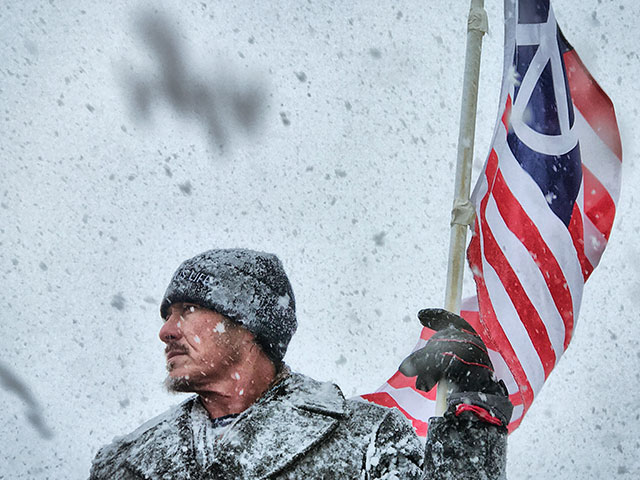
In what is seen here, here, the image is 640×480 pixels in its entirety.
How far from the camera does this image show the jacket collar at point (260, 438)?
2836 mm

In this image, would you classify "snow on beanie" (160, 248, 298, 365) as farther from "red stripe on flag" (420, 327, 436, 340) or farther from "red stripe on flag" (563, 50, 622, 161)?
"red stripe on flag" (563, 50, 622, 161)

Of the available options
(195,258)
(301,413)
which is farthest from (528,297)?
(195,258)

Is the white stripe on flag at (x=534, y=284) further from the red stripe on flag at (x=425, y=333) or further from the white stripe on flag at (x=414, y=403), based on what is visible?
the white stripe on flag at (x=414, y=403)

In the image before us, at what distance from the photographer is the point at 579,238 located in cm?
408

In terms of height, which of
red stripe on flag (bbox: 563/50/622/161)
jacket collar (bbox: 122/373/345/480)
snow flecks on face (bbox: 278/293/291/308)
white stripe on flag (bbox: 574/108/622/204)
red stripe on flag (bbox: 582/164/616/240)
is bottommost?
jacket collar (bbox: 122/373/345/480)

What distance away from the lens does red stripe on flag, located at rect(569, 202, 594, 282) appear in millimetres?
4059

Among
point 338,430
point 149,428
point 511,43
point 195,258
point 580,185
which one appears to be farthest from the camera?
point 511,43

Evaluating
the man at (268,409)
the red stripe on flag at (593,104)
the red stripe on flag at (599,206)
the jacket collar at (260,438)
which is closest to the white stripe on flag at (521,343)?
the red stripe on flag at (599,206)

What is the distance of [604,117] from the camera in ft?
14.5

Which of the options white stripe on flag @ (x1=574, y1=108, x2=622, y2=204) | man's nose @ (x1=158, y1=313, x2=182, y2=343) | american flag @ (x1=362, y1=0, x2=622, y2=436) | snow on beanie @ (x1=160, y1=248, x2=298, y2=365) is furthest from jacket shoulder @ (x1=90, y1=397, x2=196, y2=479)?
white stripe on flag @ (x1=574, y1=108, x2=622, y2=204)

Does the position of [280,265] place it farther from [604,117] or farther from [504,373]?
[604,117]

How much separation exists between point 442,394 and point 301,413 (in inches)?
24.6

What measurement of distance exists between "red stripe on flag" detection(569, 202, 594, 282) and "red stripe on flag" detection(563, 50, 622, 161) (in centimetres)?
59

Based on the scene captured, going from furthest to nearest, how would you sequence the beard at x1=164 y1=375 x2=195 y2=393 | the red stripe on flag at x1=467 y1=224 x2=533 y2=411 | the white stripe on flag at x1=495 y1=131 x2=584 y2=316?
the white stripe on flag at x1=495 y1=131 x2=584 y2=316 < the red stripe on flag at x1=467 y1=224 x2=533 y2=411 < the beard at x1=164 y1=375 x2=195 y2=393
